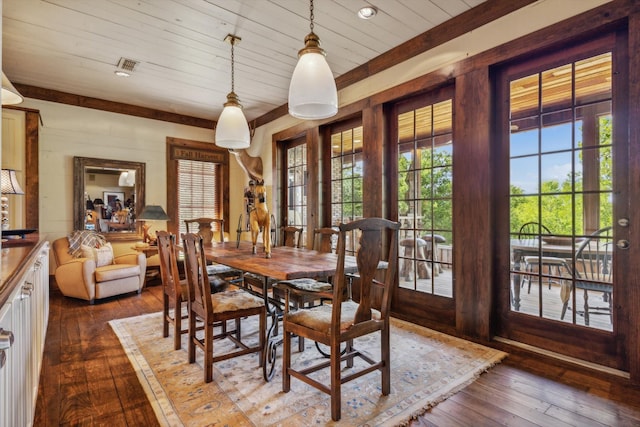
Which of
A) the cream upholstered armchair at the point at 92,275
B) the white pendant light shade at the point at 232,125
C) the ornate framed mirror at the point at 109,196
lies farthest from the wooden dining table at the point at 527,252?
the ornate framed mirror at the point at 109,196

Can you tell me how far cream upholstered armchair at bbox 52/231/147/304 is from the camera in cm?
407

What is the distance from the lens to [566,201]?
8.27 ft

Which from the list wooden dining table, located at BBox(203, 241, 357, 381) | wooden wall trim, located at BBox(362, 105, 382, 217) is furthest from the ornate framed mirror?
wooden wall trim, located at BBox(362, 105, 382, 217)

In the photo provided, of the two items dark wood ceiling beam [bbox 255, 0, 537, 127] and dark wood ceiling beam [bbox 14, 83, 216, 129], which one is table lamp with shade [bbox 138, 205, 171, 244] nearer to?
dark wood ceiling beam [bbox 14, 83, 216, 129]

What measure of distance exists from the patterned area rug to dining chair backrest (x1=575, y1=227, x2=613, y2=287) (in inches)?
32.7

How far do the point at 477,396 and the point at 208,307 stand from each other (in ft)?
5.70

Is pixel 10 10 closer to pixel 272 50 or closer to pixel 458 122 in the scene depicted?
pixel 272 50

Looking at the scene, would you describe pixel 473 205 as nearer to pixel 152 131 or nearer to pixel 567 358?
pixel 567 358

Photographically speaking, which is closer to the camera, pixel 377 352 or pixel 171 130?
pixel 377 352

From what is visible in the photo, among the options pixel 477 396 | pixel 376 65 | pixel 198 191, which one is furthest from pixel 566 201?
pixel 198 191

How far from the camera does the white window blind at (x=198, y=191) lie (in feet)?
19.1

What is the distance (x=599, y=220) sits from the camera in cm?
238

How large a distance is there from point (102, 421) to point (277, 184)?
3963 millimetres

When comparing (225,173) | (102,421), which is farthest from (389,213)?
(225,173)
